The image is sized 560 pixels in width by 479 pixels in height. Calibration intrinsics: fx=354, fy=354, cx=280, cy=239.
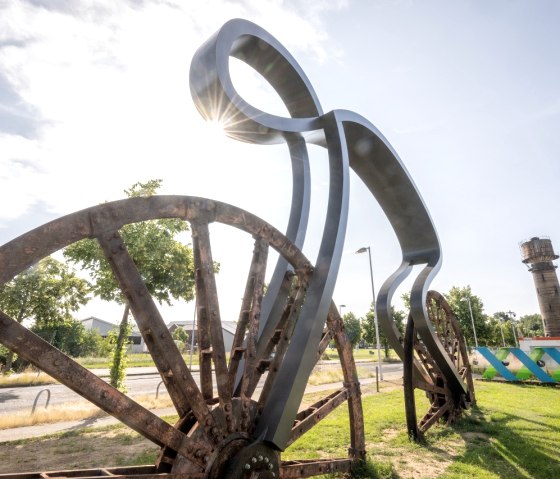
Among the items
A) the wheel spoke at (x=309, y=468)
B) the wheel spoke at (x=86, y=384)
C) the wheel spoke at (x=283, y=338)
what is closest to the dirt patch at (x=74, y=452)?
the wheel spoke at (x=309, y=468)

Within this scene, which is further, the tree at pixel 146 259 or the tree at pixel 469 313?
the tree at pixel 469 313

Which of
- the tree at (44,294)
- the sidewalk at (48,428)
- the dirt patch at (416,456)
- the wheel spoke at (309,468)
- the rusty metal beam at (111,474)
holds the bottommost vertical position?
the sidewalk at (48,428)

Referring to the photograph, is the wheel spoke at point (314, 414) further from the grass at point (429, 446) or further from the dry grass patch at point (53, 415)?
the dry grass patch at point (53, 415)

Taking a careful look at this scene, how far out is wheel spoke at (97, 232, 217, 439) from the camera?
3.27 m

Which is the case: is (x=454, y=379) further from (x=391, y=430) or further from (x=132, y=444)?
(x=132, y=444)

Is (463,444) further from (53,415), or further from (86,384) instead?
(53,415)

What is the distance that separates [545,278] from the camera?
41.4 m

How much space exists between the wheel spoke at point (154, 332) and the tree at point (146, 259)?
438 inches

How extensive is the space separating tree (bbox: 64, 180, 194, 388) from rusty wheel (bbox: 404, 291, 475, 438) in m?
10.1

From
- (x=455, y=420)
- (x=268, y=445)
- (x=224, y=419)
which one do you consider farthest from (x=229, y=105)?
(x=455, y=420)

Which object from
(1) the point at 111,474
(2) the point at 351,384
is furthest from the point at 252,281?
(2) the point at 351,384

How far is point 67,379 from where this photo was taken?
277 centimetres

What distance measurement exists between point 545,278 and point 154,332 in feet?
164

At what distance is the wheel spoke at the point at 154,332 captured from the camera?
327cm
